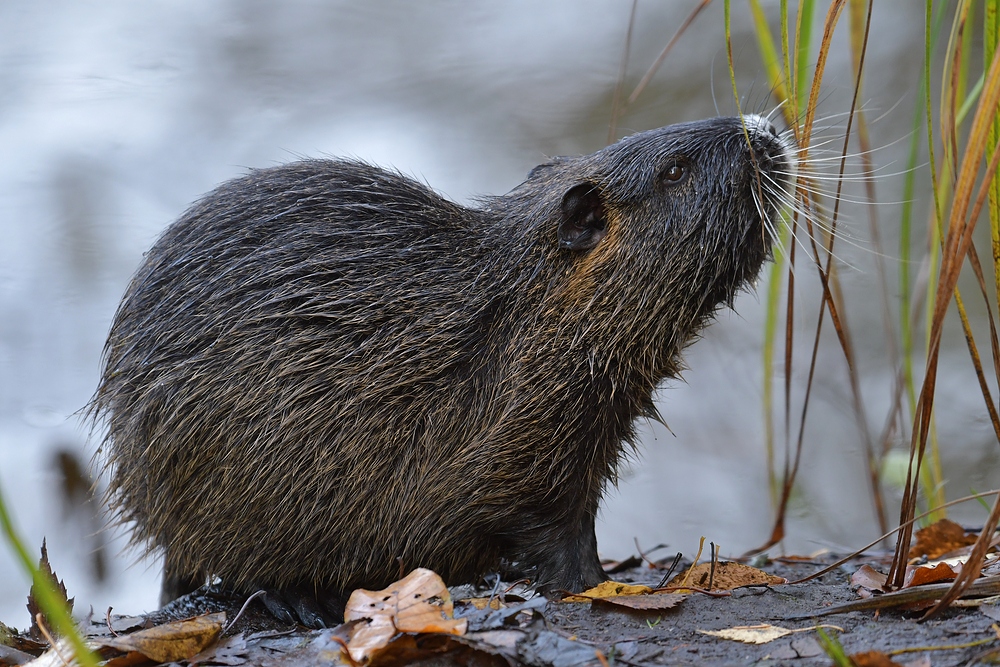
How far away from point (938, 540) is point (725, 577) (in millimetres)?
1088

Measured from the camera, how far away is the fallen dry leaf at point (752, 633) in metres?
2.44

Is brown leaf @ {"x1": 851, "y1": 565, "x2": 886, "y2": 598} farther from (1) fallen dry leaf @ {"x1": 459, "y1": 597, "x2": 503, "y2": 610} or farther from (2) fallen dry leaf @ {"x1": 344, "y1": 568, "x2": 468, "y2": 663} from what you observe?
(2) fallen dry leaf @ {"x1": 344, "y1": 568, "x2": 468, "y2": 663}

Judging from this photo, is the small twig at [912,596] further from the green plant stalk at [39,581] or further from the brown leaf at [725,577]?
the green plant stalk at [39,581]

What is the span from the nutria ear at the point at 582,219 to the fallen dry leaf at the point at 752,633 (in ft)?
5.10

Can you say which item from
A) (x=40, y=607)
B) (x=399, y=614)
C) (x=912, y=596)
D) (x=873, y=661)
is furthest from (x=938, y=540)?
(x=40, y=607)

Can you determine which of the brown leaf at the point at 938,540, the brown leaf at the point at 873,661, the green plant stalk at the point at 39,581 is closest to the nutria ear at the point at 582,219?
the brown leaf at the point at 938,540

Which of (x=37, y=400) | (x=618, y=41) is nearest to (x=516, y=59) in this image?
(x=618, y=41)

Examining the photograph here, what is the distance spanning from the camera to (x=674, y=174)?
142 inches

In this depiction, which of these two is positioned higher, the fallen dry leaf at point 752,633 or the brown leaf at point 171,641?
the fallen dry leaf at point 752,633

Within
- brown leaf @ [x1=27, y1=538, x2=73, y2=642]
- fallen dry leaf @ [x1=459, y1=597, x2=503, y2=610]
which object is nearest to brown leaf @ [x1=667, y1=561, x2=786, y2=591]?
fallen dry leaf @ [x1=459, y1=597, x2=503, y2=610]

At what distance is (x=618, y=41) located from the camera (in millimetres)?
9500

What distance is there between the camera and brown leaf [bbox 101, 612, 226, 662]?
2.58 metres

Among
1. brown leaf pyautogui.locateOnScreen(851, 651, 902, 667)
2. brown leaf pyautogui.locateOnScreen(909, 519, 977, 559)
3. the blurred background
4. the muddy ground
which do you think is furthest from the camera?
the blurred background

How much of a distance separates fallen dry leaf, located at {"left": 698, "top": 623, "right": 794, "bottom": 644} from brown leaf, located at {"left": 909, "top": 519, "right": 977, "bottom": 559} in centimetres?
162
